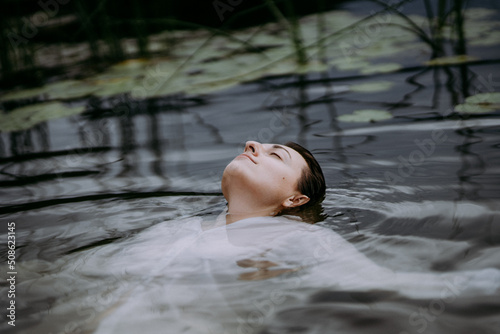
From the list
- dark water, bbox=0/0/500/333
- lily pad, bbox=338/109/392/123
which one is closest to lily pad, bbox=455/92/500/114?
dark water, bbox=0/0/500/333

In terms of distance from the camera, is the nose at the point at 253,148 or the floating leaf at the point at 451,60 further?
the floating leaf at the point at 451,60

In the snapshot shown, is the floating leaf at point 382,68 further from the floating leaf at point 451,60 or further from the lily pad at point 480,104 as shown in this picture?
the lily pad at point 480,104

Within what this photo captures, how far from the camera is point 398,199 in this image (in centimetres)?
257

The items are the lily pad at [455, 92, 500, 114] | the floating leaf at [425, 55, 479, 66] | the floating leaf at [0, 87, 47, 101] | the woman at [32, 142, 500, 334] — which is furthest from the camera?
the floating leaf at [0, 87, 47, 101]

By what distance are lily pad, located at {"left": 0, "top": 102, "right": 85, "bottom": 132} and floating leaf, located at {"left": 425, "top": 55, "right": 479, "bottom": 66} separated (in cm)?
303

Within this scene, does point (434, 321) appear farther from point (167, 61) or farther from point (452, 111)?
point (167, 61)

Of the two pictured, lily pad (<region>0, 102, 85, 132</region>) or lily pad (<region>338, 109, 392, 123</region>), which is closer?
lily pad (<region>338, 109, 392, 123</region>)

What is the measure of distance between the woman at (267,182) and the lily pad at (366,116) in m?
1.11

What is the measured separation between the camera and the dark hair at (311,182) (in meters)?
2.59

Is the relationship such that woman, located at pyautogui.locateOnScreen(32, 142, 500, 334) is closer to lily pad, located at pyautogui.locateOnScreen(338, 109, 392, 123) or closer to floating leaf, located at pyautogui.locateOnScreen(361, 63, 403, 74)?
lily pad, located at pyautogui.locateOnScreen(338, 109, 392, 123)

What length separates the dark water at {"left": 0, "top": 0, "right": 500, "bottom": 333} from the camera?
1.78m

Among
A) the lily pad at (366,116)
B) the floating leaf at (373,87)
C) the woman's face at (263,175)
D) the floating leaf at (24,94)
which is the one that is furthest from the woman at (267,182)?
the floating leaf at (24,94)

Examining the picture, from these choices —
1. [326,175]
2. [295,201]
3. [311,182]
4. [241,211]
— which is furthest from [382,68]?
[241,211]

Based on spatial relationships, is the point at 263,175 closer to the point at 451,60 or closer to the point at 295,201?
the point at 295,201
